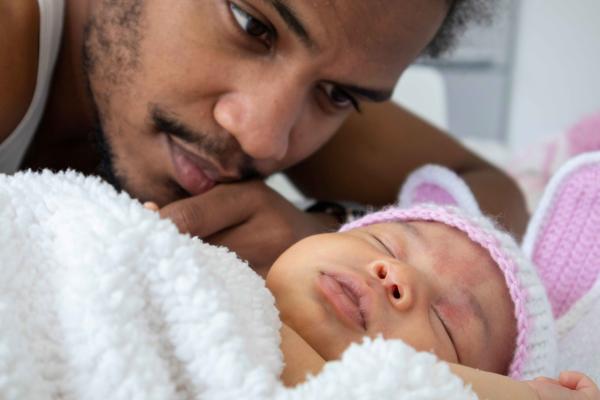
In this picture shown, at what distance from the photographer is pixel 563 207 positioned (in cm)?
107

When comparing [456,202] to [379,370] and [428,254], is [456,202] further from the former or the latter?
[379,370]

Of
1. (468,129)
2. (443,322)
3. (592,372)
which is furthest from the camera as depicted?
(468,129)

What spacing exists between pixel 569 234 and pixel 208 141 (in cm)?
55

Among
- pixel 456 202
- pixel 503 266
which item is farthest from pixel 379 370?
pixel 456 202

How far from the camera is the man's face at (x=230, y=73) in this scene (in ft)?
3.02

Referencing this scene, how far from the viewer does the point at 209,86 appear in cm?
94

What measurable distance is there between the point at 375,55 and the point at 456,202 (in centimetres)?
33

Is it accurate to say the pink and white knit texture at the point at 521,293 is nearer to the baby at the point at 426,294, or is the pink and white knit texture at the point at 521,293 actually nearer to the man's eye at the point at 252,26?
the baby at the point at 426,294

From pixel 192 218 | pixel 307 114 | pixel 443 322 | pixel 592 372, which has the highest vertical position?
pixel 307 114

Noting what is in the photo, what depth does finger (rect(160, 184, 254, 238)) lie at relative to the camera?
0.90m

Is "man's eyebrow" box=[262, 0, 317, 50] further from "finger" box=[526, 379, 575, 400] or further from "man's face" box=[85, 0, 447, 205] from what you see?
"finger" box=[526, 379, 575, 400]

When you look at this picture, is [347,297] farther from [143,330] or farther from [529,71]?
[529,71]

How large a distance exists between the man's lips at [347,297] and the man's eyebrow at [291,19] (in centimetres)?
36

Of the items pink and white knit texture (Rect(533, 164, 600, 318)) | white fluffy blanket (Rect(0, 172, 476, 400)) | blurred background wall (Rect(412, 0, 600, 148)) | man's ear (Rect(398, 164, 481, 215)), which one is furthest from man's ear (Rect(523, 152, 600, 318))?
blurred background wall (Rect(412, 0, 600, 148))
